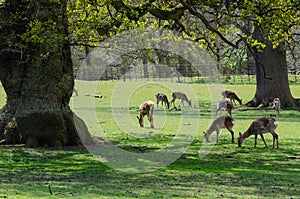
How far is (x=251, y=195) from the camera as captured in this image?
930cm

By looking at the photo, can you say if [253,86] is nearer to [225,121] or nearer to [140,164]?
[225,121]

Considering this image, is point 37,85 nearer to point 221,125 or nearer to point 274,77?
point 221,125

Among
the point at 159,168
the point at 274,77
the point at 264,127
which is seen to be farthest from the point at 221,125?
the point at 274,77

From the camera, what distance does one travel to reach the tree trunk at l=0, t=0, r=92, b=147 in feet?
50.7

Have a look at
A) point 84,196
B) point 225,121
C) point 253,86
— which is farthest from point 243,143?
point 253,86

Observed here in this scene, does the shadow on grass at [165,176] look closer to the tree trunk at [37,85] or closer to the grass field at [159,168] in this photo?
the grass field at [159,168]

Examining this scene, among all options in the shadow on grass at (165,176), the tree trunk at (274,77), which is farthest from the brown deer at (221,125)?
the tree trunk at (274,77)

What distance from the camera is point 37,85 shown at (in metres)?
15.7

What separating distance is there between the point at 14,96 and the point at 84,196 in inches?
311

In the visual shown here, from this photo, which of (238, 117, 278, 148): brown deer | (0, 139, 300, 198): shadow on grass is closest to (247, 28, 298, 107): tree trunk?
(238, 117, 278, 148): brown deer

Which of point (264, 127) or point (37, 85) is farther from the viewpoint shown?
point (264, 127)

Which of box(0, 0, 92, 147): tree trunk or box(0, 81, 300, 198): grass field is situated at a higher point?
box(0, 0, 92, 147): tree trunk

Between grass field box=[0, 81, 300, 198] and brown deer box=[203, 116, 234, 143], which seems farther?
brown deer box=[203, 116, 234, 143]

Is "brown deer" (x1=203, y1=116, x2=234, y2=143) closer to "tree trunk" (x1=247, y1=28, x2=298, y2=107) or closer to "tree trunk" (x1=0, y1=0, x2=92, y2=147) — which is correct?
"tree trunk" (x1=0, y1=0, x2=92, y2=147)
